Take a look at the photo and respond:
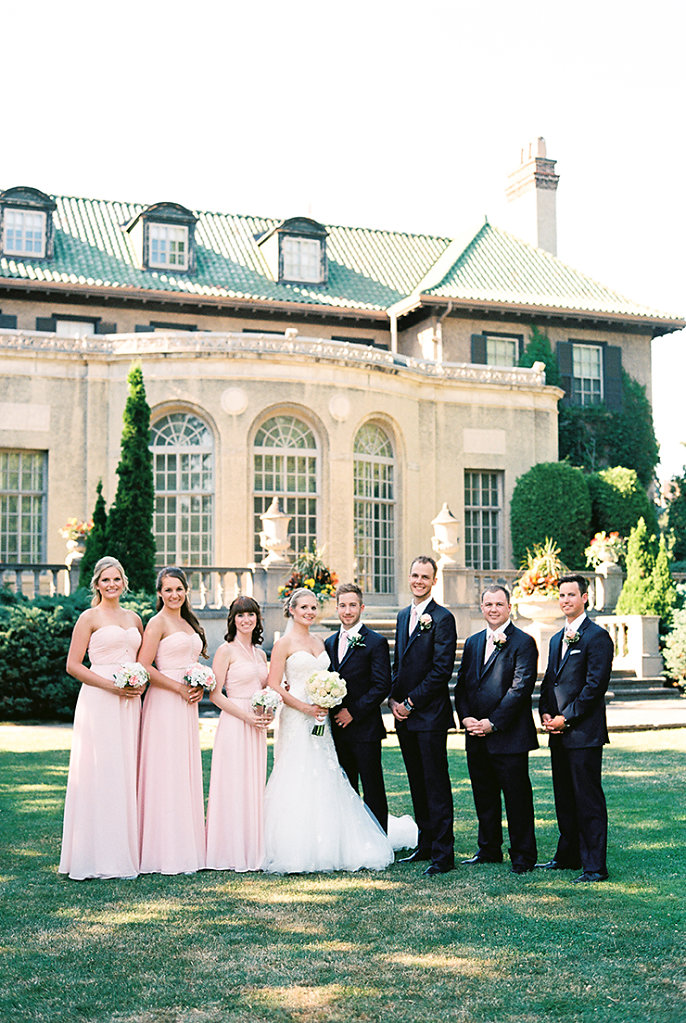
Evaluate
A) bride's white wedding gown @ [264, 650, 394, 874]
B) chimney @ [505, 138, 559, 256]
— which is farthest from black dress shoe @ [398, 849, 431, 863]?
chimney @ [505, 138, 559, 256]

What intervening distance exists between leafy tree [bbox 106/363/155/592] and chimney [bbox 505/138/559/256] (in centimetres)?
1813

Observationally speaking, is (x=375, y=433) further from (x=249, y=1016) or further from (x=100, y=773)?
(x=249, y=1016)

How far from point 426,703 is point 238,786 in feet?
4.55

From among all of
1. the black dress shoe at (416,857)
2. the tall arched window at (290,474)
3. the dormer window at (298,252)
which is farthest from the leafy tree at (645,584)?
the black dress shoe at (416,857)

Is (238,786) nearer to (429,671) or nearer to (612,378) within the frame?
(429,671)

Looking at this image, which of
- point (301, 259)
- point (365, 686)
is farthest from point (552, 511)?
point (365, 686)

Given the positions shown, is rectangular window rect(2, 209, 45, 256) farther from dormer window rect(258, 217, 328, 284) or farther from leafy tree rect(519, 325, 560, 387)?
leafy tree rect(519, 325, 560, 387)

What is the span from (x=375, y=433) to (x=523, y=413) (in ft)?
14.3

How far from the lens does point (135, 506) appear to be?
20.8 metres

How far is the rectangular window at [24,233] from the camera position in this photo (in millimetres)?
29016

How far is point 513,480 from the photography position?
28156 millimetres

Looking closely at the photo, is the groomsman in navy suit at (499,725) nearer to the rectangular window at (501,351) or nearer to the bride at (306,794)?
the bride at (306,794)

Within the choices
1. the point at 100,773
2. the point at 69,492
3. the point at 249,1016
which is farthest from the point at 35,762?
the point at 69,492

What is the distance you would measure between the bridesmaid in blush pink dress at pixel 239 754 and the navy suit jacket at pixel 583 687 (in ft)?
6.48
